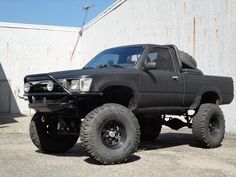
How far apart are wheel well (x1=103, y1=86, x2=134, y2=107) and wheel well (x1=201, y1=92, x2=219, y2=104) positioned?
239 centimetres

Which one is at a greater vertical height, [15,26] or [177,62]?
[15,26]

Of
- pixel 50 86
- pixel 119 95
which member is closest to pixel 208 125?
pixel 119 95

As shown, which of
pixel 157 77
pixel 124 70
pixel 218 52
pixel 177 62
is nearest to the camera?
pixel 124 70

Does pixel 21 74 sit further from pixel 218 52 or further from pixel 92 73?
pixel 92 73

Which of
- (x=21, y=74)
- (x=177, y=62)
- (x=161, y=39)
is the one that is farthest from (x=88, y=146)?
(x=21, y=74)

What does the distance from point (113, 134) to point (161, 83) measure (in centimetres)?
153

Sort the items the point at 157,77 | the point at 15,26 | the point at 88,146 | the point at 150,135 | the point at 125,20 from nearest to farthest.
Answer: the point at 88,146, the point at 157,77, the point at 150,135, the point at 125,20, the point at 15,26

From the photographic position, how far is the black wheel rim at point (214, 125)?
8.94 m

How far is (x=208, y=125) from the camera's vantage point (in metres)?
A: 8.72

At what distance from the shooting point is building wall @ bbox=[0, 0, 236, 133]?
12.2 metres

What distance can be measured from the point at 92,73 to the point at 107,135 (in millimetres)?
1011

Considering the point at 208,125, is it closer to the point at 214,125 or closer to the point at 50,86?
the point at 214,125

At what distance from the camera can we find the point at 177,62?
8.57 meters

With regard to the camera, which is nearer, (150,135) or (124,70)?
(124,70)
